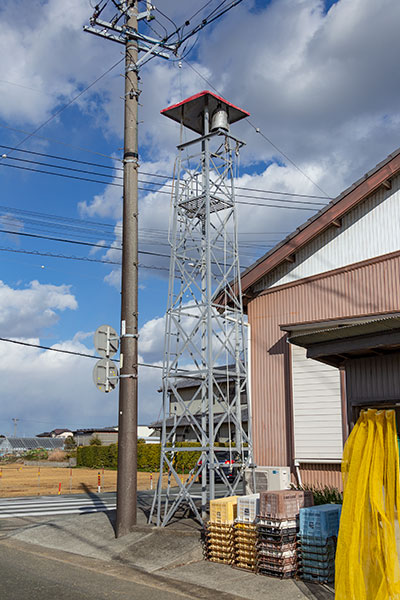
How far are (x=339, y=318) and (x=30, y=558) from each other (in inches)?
359

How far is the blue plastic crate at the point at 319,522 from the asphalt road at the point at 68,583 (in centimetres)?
224

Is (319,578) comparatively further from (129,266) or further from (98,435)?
(98,435)

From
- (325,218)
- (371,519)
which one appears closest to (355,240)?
(325,218)

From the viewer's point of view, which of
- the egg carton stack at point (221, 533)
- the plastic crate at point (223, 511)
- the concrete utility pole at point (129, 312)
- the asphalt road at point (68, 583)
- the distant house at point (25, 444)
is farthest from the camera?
the distant house at point (25, 444)

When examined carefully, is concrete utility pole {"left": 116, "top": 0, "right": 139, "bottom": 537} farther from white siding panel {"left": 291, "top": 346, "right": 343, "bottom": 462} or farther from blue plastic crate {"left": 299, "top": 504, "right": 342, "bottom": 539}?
blue plastic crate {"left": 299, "top": 504, "right": 342, "bottom": 539}

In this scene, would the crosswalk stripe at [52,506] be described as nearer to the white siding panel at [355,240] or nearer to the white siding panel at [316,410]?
the white siding panel at [316,410]

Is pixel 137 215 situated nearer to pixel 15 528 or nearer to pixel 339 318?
pixel 339 318

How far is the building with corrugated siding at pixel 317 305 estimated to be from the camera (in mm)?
14383

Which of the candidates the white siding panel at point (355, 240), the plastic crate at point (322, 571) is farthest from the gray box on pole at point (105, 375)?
the plastic crate at point (322, 571)

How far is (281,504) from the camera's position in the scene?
9945 millimetres

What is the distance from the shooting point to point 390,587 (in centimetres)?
677

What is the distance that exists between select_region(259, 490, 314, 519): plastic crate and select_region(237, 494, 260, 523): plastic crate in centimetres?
37

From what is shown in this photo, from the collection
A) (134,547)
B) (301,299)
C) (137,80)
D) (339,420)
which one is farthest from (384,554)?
(137,80)

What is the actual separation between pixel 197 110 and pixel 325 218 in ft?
15.2
